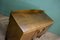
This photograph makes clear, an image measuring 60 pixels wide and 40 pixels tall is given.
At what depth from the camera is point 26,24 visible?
108 cm

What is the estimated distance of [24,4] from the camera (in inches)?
60.6

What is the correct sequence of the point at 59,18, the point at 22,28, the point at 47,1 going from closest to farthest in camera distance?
the point at 22,28 < the point at 47,1 < the point at 59,18

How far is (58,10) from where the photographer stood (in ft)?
4.89

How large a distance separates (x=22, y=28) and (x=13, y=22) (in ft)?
0.54

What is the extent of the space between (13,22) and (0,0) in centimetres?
65

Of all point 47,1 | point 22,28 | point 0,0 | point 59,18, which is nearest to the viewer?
point 22,28

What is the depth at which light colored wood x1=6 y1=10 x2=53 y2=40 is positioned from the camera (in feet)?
3.37

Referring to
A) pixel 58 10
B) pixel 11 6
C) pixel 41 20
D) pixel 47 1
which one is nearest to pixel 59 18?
pixel 58 10

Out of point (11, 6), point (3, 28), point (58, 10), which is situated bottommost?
point (3, 28)

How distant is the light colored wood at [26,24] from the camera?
1.03 m

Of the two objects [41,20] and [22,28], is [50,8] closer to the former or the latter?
[41,20]

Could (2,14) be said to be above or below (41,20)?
below

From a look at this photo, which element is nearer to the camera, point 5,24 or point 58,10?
point 58,10

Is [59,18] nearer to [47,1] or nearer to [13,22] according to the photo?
[47,1]
